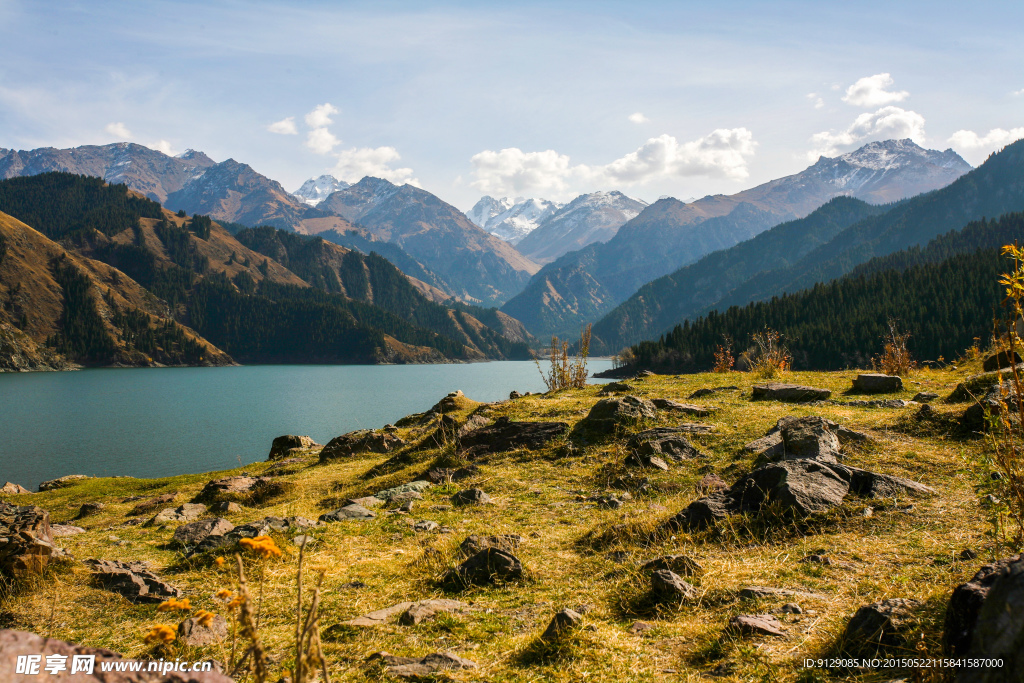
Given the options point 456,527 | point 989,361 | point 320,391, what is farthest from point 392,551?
point 320,391

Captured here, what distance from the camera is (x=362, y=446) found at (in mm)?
20656

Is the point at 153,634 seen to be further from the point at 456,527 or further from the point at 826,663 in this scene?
the point at 456,527

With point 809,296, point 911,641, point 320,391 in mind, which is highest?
point 809,296

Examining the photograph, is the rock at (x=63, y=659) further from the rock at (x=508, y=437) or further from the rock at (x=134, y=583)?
the rock at (x=508, y=437)

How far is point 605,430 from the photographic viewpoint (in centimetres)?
1400

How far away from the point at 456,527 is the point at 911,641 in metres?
7.18

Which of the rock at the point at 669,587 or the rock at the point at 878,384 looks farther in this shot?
the rock at the point at 878,384

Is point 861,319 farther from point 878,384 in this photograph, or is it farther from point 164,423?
point 164,423

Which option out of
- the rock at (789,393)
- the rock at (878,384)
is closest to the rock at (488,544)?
the rock at (789,393)

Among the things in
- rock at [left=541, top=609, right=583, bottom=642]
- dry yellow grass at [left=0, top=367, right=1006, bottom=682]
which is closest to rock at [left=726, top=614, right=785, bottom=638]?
dry yellow grass at [left=0, top=367, right=1006, bottom=682]

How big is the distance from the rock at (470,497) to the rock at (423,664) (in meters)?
6.09

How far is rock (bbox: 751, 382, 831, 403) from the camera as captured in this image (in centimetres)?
1481

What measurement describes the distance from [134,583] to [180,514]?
708 centimetres

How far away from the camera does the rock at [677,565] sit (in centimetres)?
609
